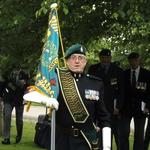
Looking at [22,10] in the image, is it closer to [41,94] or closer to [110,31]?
[110,31]

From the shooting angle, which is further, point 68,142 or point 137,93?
point 137,93

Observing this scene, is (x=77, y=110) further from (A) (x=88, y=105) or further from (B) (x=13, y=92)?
(B) (x=13, y=92)

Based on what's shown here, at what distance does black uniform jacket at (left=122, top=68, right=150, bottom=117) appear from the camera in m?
10.9

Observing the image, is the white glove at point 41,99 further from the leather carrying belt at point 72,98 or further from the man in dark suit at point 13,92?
the man in dark suit at point 13,92

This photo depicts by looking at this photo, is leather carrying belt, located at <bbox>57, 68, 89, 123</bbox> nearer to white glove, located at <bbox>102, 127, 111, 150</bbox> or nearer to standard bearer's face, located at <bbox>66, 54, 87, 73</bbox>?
standard bearer's face, located at <bbox>66, 54, 87, 73</bbox>

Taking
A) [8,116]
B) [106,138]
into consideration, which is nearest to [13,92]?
[8,116]

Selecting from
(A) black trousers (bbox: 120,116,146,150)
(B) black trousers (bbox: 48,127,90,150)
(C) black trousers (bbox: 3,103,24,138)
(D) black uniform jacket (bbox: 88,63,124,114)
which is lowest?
(B) black trousers (bbox: 48,127,90,150)

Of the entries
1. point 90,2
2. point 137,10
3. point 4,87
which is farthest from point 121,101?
point 4,87

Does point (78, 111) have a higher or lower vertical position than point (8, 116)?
lower

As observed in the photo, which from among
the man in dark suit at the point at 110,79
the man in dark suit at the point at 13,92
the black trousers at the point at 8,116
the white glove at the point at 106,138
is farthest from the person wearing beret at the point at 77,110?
the black trousers at the point at 8,116

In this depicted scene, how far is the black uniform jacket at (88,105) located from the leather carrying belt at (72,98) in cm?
4

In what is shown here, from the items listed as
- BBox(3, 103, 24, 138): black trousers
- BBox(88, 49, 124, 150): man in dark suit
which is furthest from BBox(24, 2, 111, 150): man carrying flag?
BBox(3, 103, 24, 138): black trousers

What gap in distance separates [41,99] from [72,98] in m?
0.36

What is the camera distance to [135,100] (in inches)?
430
